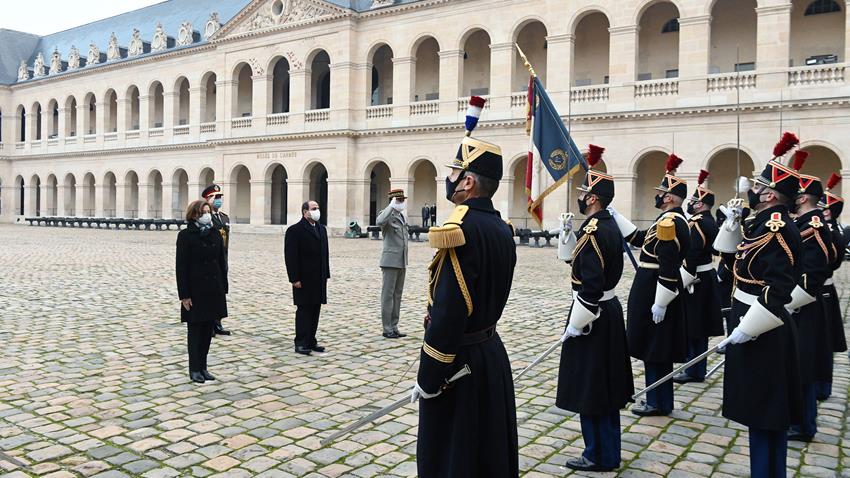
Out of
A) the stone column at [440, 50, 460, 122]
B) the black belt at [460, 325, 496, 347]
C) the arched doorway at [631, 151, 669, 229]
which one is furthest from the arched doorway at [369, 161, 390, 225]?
the black belt at [460, 325, 496, 347]

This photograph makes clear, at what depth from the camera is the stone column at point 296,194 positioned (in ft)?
124

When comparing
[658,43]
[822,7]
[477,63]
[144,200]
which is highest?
[822,7]

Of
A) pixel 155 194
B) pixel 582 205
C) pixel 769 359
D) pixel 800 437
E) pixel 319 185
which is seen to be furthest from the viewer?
Result: pixel 155 194

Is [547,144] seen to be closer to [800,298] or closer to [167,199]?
[800,298]

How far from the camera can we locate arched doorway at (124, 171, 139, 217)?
160 ft

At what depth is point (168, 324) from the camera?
388 inches

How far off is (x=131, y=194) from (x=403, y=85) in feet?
84.7

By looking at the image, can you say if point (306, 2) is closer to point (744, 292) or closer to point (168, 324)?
point (168, 324)

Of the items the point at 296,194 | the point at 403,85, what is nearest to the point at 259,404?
the point at 403,85

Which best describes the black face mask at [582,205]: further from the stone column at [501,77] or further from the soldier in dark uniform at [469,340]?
the stone column at [501,77]

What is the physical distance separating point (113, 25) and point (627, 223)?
59.0m

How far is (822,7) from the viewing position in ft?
86.5

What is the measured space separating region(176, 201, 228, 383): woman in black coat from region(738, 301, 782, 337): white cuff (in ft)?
16.0

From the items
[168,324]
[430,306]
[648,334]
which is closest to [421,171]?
[168,324]
